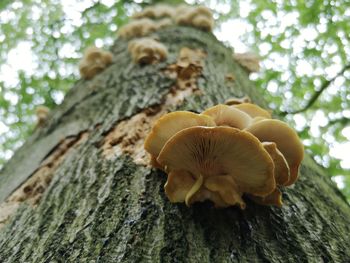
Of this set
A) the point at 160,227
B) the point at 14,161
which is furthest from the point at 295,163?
the point at 14,161

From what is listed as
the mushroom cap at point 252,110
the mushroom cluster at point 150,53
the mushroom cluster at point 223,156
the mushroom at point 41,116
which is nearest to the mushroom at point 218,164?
the mushroom cluster at point 223,156

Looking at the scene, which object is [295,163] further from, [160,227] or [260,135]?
[160,227]

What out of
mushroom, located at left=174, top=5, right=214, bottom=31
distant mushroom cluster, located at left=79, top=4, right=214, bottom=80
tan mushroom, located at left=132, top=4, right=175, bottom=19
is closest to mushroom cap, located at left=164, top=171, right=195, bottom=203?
distant mushroom cluster, located at left=79, top=4, right=214, bottom=80

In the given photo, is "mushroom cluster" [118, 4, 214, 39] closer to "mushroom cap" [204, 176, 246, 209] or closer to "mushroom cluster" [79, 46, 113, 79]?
"mushroom cluster" [79, 46, 113, 79]

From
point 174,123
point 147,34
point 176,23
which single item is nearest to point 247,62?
point 176,23

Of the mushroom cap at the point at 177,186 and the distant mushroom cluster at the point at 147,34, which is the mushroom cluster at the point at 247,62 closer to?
the distant mushroom cluster at the point at 147,34
